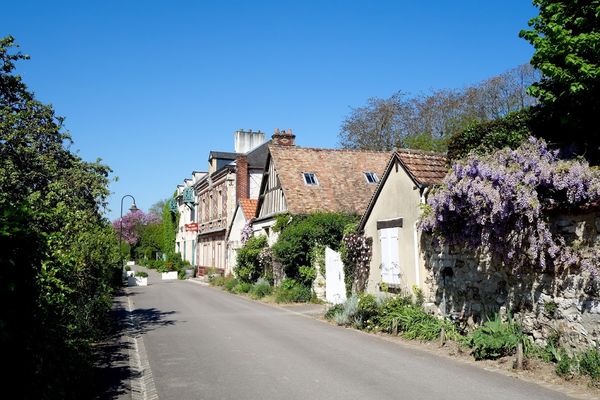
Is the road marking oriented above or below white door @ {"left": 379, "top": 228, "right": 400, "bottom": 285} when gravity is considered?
below

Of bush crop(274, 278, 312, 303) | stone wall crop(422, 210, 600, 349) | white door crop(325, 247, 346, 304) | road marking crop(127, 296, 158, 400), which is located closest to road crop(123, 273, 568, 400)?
road marking crop(127, 296, 158, 400)

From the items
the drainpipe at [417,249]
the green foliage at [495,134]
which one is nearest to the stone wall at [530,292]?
the drainpipe at [417,249]

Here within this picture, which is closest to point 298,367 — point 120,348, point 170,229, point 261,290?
point 120,348

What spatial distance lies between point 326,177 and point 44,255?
20312mm

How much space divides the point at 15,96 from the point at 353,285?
10.8 metres

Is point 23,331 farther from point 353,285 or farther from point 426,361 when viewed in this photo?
point 353,285

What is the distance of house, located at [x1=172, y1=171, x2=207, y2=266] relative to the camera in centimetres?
4612

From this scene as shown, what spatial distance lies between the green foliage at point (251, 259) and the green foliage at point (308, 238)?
14.1ft

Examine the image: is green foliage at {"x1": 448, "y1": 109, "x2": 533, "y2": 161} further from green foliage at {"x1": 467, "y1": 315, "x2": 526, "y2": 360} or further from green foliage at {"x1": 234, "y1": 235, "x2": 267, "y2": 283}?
green foliage at {"x1": 234, "y1": 235, "x2": 267, "y2": 283}

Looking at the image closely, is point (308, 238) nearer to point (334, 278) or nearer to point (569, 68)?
point (334, 278)

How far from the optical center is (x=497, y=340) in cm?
912

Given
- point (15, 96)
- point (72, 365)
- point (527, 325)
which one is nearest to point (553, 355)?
point (527, 325)

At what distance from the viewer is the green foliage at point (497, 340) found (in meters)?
9.09

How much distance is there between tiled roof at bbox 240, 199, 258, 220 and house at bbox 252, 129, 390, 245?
0.88m
